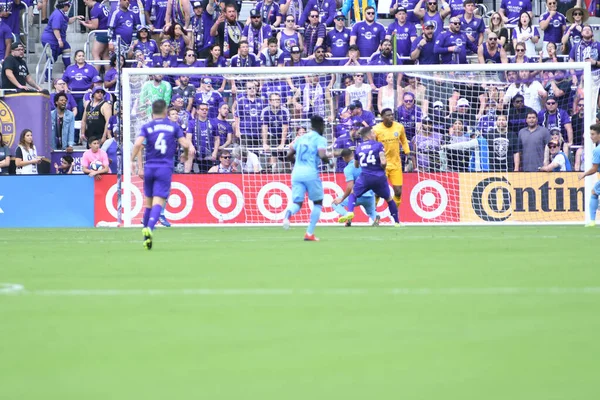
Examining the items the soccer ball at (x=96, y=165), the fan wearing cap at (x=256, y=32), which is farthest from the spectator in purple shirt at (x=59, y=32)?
the soccer ball at (x=96, y=165)

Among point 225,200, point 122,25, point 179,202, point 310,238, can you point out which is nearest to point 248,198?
point 225,200

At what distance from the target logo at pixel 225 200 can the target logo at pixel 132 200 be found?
1.45m

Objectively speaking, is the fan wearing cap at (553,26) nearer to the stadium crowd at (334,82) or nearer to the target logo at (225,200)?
the stadium crowd at (334,82)

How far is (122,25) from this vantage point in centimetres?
2652

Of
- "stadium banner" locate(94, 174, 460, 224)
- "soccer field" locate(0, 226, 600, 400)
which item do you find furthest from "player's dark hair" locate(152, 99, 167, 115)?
"stadium banner" locate(94, 174, 460, 224)

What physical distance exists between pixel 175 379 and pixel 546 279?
5.25 m

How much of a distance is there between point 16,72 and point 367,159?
924cm

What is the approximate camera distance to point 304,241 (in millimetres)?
16266

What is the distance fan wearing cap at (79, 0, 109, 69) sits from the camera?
27047mm

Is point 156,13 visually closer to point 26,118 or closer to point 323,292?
point 26,118

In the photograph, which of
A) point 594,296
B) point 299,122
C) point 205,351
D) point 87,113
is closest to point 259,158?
point 299,122

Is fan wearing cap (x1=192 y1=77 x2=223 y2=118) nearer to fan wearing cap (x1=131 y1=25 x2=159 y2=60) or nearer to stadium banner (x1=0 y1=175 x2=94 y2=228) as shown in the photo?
fan wearing cap (x1=131 y1=25 x2=159 y2=60)

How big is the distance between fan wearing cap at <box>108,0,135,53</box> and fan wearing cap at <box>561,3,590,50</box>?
9930 millimetres

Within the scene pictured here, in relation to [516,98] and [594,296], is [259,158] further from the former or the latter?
[594,296]
